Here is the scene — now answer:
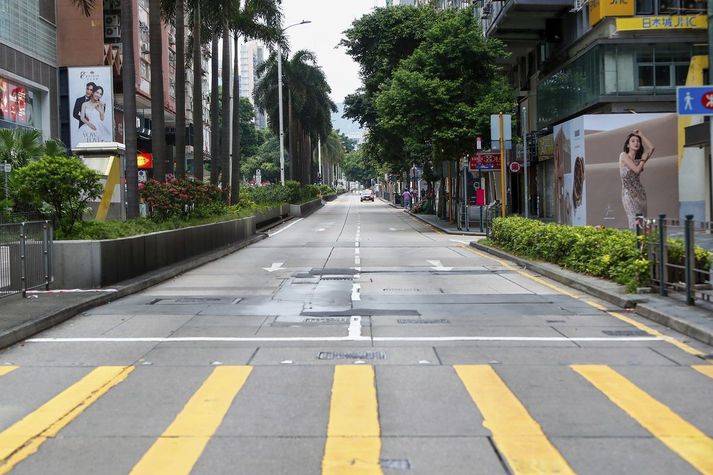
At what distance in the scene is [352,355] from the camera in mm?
8578

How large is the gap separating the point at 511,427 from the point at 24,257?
9784mm

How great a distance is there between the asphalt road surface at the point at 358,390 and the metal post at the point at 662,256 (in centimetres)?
118

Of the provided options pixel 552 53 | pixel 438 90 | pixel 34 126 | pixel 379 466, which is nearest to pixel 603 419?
pixel 379 466

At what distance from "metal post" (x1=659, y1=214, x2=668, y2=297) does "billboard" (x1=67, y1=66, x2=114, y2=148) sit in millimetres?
34157

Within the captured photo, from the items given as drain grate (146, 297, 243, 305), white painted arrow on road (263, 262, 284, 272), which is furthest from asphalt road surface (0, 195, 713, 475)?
white painted arrow on road (263, 262, 284, 272)

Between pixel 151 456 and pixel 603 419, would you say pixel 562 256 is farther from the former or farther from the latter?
pixel 151 456

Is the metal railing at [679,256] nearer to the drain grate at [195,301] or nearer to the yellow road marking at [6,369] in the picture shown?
the drain grate at [195,301]

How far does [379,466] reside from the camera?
16.2 ft

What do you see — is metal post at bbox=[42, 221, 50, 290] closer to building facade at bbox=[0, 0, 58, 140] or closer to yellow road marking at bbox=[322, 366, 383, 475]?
yellow road marking at bbox=[322, 366, 383, 475]

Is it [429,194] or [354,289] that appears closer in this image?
[354,289]

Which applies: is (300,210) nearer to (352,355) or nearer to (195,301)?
(195,301)

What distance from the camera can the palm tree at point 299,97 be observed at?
245 ft

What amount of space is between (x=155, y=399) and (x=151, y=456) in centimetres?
160

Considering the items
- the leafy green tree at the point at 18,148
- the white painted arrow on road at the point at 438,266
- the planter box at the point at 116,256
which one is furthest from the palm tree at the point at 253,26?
the white painted arrow on road at the point at 438,266
